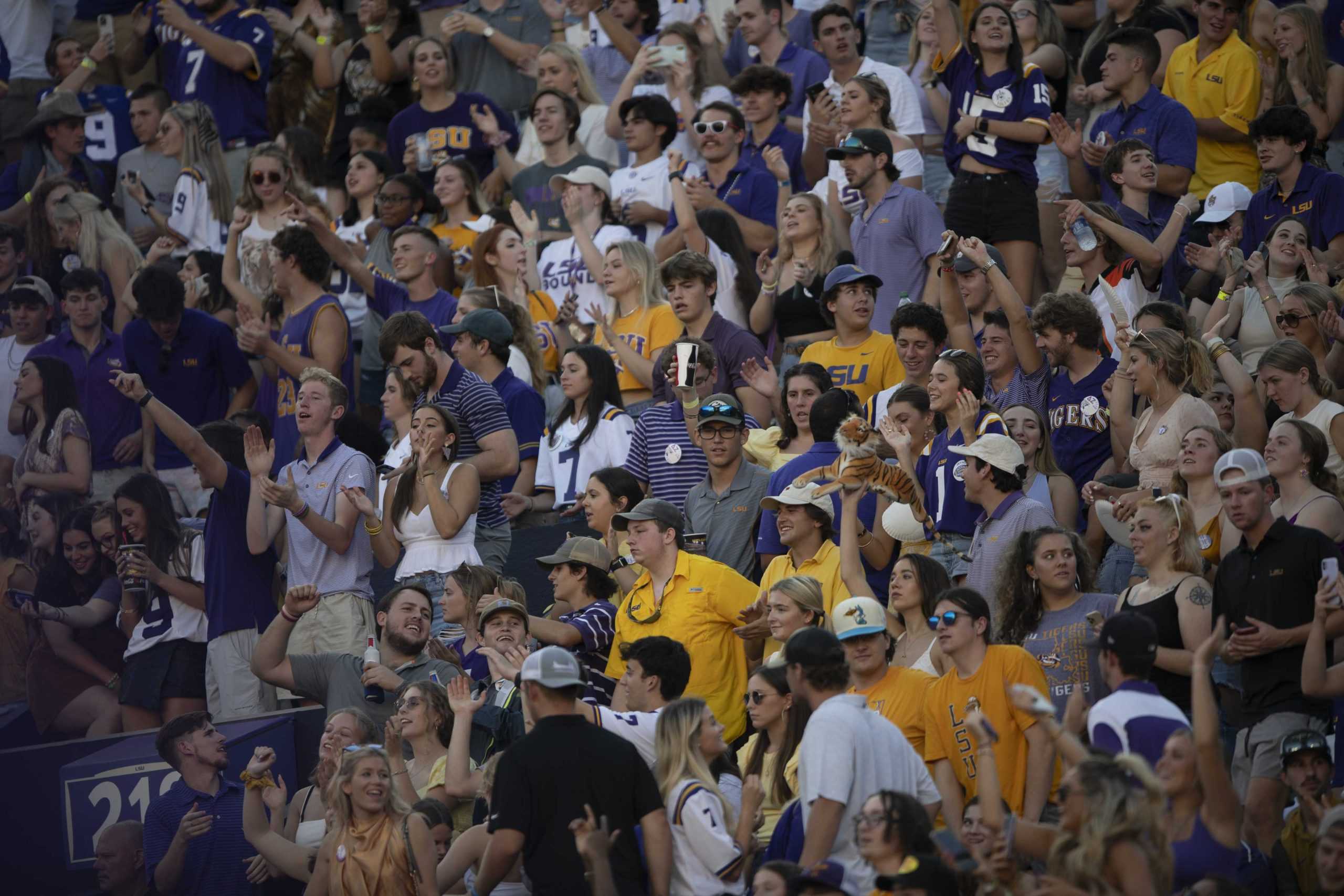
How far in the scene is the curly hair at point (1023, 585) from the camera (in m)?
7.50

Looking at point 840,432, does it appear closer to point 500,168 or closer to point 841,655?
point 841,655

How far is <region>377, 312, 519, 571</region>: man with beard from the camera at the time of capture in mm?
9648

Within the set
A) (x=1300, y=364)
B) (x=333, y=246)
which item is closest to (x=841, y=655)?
(x=1300, y=364)

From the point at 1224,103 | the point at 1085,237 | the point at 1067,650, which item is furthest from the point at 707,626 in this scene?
the point at 1224,103

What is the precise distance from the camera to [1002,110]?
10.9m

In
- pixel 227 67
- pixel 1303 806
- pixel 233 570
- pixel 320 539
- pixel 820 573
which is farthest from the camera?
pixel 227 67

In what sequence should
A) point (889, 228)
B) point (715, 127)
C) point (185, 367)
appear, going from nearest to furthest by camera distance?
point (889, 228), point (185, 367), point (715, 127)

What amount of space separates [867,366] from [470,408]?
7.00ft

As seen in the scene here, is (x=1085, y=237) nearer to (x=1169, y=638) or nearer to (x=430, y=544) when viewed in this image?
(x=1169, y=638)

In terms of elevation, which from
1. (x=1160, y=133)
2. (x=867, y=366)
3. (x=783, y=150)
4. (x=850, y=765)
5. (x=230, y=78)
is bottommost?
(x=230, y=78)

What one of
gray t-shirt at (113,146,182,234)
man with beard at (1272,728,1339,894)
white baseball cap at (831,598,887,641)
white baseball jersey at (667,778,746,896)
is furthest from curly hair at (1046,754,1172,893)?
gray t-shirt at (113,146,182,234)

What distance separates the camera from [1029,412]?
845cm

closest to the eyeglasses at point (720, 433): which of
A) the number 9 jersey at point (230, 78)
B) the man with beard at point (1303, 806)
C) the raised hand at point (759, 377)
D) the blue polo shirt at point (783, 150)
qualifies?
the raised hand at point (759, 377)

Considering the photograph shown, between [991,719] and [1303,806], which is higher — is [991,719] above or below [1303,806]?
above
